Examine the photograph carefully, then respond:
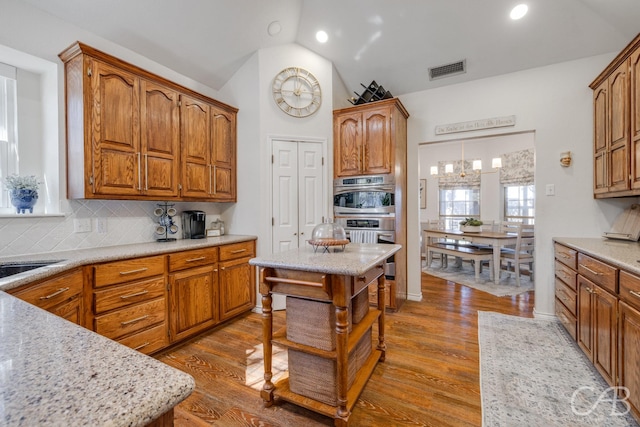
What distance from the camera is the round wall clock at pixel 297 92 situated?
11.3ft

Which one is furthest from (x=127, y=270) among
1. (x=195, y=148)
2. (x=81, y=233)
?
(x=195, y=148)

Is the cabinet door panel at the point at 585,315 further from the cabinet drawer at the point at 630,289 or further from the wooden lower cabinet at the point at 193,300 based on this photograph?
the wooden lower cabinet at the point at 193,300

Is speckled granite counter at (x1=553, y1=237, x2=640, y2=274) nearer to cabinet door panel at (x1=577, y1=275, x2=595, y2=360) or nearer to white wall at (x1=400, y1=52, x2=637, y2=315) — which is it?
cabinet door panel at (x1=577, y1=275, x2=595, y2=360)

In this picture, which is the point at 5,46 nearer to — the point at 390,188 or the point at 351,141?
the point at 351,141

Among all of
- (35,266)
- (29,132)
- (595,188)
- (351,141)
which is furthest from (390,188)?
(29,132)

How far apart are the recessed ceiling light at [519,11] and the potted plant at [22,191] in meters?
4.48

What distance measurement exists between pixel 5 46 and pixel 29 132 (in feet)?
2.02

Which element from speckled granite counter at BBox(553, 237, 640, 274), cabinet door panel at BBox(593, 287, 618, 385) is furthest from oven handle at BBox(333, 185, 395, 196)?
cabinet door panel at BBox(593, 287, 618, 385)

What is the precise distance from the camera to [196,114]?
300 cm

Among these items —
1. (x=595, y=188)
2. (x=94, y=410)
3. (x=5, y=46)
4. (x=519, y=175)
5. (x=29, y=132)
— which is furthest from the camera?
(x=519, y=175)

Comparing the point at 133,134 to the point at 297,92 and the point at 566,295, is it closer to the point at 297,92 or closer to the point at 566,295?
the point at 297,92

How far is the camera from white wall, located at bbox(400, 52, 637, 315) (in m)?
2.93

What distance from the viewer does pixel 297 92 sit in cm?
349

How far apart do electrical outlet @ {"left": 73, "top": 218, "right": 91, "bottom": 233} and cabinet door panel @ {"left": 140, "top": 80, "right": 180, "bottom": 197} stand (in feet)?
1.76
